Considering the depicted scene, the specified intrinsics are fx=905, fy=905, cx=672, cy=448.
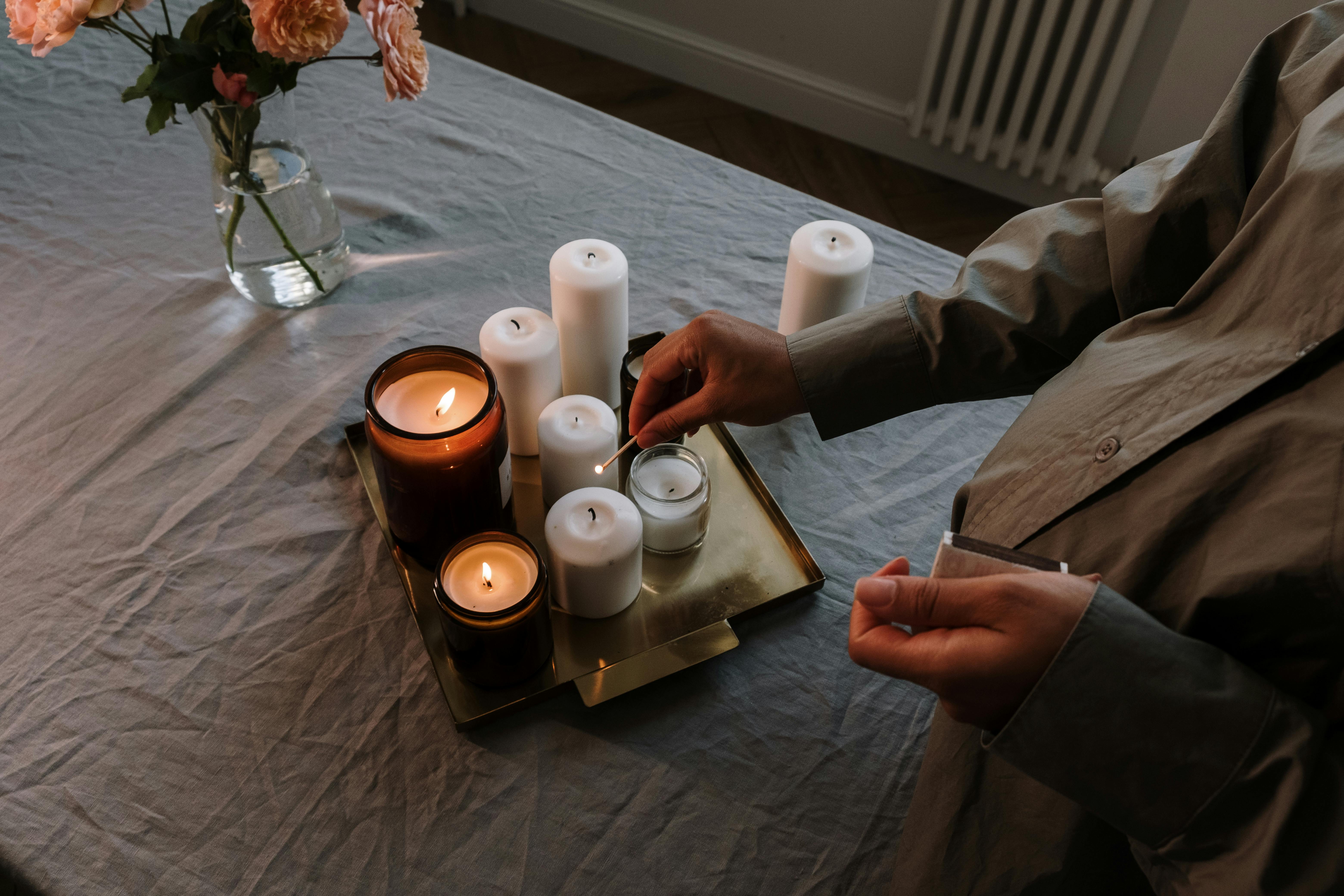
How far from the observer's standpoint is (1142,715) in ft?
1.54

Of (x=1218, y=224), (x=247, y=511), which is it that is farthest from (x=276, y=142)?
(x=1218, y=224)

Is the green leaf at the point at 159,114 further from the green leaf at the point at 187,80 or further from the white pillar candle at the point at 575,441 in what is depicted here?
the white pillar candle at the point at 575,441

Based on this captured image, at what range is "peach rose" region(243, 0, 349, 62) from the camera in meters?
0.61

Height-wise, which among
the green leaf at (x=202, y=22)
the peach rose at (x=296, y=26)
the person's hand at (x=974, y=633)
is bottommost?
the person's hand at (x=974, y=633)

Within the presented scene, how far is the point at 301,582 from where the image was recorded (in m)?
0.68

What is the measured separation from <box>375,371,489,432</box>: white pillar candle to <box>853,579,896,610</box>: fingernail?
0.95 ft

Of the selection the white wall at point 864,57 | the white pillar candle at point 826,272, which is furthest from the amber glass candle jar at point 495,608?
the white wall at point 864,57

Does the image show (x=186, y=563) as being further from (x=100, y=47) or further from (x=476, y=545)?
(x=100, y=47)

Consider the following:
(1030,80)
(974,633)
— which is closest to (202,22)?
(974,633)

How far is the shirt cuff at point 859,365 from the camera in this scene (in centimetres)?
72

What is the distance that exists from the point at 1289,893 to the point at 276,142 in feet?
2.89

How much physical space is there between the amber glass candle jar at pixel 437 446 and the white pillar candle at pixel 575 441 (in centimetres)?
3

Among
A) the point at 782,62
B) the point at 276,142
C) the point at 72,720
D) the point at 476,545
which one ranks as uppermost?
the point at 276,142

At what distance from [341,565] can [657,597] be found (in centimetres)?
24
